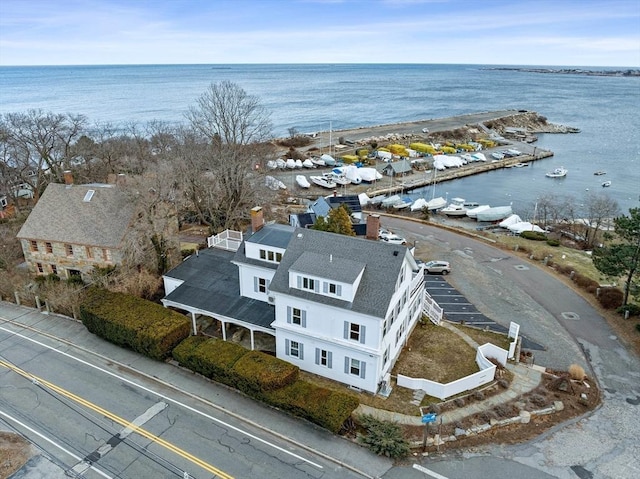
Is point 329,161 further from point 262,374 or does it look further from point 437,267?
point 262,374

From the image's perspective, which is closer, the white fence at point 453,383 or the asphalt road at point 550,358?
the asphalt road at point 550,358

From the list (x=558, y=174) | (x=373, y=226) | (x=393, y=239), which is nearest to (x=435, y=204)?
(x=393, y=239)

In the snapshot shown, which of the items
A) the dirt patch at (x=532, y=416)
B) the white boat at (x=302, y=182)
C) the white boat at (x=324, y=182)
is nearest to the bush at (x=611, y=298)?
the dirt patch at (x=532, y=416)

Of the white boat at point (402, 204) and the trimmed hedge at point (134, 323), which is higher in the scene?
the trimmed hedge at point (134, 323)

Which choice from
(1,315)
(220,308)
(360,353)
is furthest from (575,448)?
(1,315)

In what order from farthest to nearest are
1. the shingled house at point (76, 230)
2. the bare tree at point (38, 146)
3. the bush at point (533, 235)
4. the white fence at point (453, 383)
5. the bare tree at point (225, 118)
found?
the bush at point (533, 235) → the bare tree at point (38, 146) → the bare tree at point (225, 118) → the shingled house at point (76, 230) → the white fence at point (453, 383)

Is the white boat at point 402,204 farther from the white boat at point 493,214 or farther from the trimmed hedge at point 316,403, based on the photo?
the trimmed hedge at point 316,403
